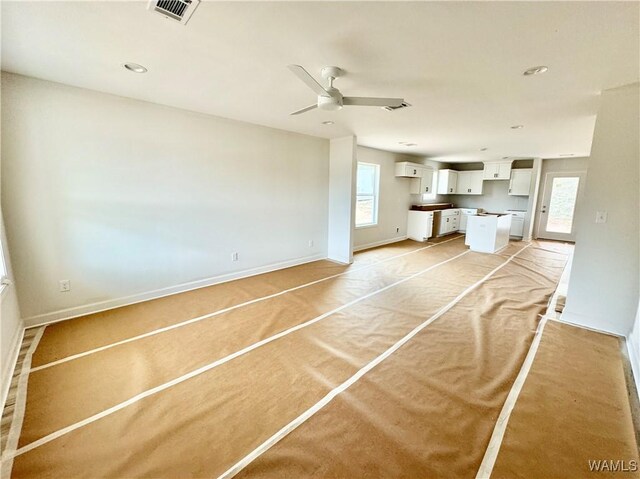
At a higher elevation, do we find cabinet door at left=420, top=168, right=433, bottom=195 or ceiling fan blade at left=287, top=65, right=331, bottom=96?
ceiling fan blade at left=287, top=65, right=331, bottom=96

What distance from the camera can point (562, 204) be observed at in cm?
745

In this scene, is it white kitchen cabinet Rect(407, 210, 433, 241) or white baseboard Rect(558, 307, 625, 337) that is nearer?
white baseboard Rect(558, 307, 625, 337)

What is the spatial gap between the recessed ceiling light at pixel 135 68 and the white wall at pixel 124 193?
0.82 metres

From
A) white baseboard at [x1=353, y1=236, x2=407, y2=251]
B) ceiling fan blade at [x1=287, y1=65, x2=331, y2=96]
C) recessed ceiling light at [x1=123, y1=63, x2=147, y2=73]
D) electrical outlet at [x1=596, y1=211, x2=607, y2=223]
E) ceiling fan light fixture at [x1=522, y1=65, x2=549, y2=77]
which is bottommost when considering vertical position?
white baseboard at [x1=353, y1=236, x2=407, y2=251]

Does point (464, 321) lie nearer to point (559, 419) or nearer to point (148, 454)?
point (559, 419)

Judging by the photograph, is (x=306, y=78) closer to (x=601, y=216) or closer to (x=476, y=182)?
(x=601, y=216)

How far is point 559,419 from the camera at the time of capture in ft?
5.51

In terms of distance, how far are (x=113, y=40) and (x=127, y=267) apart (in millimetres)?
2285

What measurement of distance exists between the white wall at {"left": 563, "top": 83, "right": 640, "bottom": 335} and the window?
397cm

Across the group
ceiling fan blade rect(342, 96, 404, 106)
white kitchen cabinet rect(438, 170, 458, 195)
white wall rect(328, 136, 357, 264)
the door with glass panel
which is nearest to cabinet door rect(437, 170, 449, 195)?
white kitchen cabinet rect(438, 170, 458, 195)

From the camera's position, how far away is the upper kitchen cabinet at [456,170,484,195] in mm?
8461

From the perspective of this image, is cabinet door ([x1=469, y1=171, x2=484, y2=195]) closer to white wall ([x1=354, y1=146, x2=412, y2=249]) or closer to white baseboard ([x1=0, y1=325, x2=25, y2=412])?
white wall ([x1=354, y1=146, x2=412, y2=249])

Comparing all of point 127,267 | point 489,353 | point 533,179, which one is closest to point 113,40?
point 127,267

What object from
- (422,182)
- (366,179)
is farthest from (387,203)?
(422,182)
